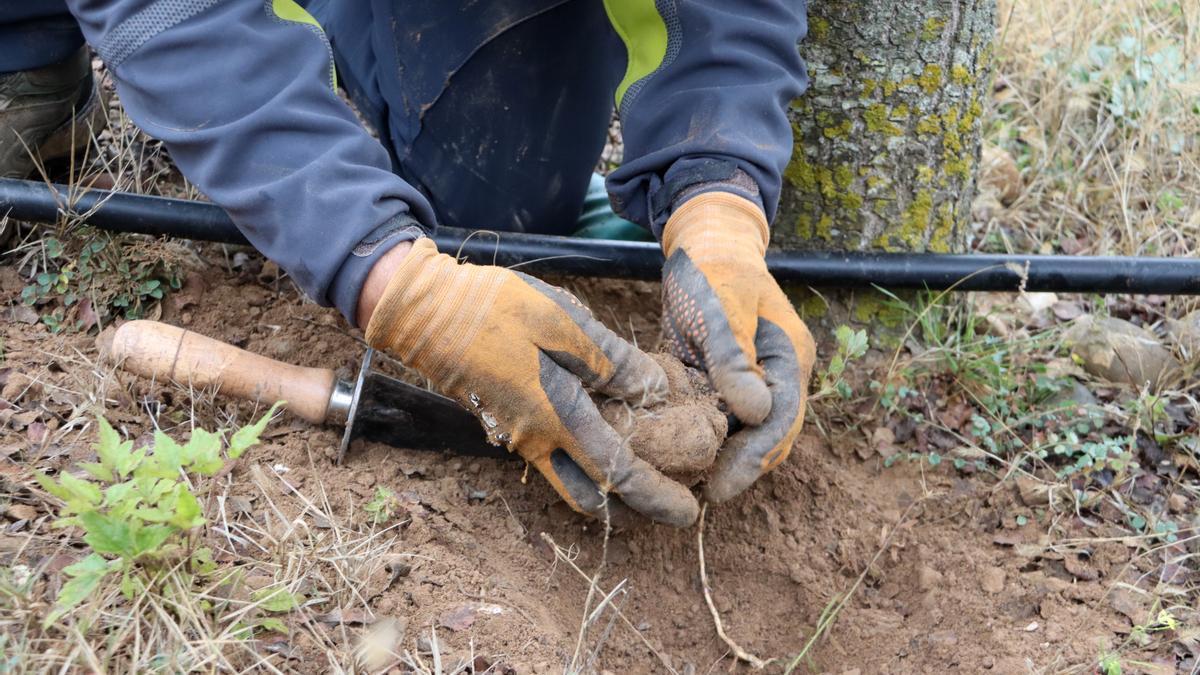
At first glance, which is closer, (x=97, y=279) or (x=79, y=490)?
(x=79, y=490)

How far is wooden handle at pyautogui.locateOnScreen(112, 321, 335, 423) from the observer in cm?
178

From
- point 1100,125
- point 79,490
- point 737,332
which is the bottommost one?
point 1100,125

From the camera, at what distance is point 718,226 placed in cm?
185

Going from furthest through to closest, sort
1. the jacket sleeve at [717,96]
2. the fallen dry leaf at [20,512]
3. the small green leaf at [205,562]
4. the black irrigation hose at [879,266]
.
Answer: the black irrigation hose at [879,266], the jacket sleeve at [717,96], the fallen dry leaf at [20,512], the small green leaf at [205,562]

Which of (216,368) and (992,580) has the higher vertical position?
(216,368)

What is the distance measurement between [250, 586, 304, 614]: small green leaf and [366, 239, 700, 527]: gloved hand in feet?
1.37

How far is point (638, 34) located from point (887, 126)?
61 centimetres

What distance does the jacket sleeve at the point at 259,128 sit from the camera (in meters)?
1.53

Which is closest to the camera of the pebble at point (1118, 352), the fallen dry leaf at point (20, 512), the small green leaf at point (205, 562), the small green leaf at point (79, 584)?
the small green leaf at point (79, 584)

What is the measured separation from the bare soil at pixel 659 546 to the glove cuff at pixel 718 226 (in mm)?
363

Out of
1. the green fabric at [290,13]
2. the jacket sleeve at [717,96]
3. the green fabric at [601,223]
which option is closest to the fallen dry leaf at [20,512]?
the green fabric at [290,13]

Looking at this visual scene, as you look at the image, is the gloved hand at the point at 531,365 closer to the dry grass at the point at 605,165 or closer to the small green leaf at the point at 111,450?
the dry grass at the point at 605,165

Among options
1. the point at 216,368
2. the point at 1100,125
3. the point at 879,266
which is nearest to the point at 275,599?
the point at 216,368

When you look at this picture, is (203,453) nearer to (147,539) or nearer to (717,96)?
(147,539)
